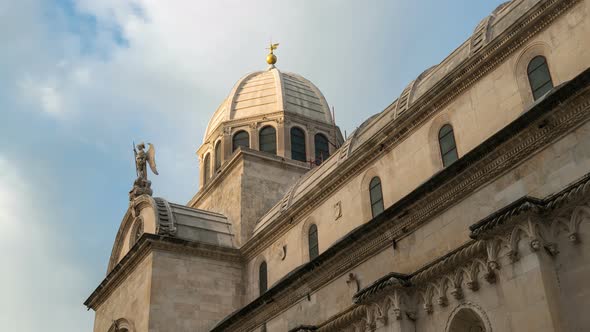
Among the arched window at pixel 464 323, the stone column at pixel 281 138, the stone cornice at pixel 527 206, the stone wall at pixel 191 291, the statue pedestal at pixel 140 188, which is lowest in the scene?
the arched window at pixel 464 323

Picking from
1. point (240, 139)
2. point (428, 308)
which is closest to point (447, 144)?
point (428, 308)

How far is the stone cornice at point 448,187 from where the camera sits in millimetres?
14539

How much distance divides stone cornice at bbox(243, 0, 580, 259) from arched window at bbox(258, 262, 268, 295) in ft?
5.90

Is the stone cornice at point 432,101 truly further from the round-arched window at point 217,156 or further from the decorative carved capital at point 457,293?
the round-arched window at point 217,156

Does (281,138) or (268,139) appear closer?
(281,138)

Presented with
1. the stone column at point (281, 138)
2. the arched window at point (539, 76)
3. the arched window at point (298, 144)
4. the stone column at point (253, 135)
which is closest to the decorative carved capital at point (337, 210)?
the arched window at point (539, 76)

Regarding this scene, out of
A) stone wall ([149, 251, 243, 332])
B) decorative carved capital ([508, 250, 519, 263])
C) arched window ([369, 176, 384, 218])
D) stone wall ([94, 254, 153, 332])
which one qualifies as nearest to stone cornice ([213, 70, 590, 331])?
decorative carved capital ([508, 250, 519, 263])

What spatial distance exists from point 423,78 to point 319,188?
17.8ft

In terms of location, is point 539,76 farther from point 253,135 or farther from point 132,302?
point 253,135

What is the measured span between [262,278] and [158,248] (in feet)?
14.4

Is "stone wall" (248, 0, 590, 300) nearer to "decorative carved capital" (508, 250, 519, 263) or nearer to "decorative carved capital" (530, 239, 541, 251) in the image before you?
"decorative carved capital" (530, 239, 541, 251)

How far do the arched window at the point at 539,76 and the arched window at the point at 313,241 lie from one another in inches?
398

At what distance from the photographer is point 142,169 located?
114 feet

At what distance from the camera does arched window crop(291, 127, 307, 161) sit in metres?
38.2
